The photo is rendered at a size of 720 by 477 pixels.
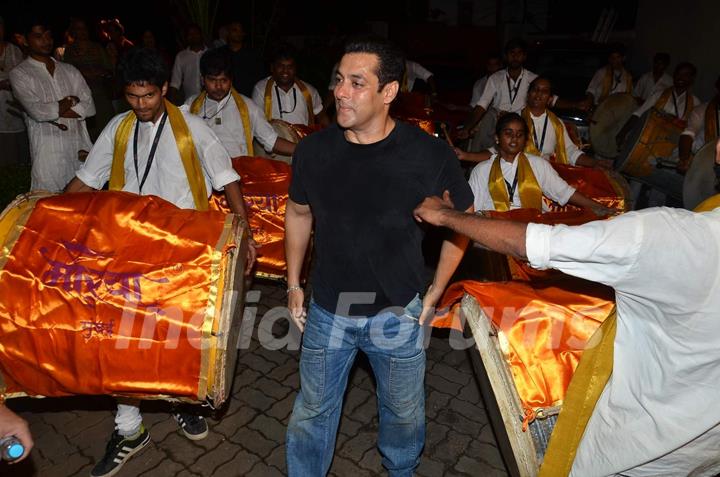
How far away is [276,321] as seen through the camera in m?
5.05

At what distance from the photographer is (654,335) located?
6.82 ft

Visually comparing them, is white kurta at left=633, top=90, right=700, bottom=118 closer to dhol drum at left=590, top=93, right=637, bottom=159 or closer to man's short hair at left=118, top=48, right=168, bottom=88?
dhol drum at left=590, top=93, right=637, bottom=159

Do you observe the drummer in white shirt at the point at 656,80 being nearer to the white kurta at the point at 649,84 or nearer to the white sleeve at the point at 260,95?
the white kurta at the point at 649,84

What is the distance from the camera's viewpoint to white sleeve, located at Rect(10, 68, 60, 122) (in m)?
5.46

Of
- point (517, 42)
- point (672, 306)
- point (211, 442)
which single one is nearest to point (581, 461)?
point (672, 306)

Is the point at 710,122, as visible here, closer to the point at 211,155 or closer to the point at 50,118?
the point at 211,155

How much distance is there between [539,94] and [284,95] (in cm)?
278

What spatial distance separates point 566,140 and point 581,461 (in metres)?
4.21

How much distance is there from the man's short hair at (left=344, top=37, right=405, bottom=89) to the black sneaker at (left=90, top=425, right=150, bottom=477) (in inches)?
98.4

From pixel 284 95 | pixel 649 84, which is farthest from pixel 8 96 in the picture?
pixel 649 84

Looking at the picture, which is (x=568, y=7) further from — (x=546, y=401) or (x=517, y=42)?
(x=546, y=401)

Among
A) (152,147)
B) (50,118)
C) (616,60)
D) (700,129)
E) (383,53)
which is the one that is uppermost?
(616,60)

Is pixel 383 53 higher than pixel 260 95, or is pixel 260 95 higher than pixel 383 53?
pixel 383 53

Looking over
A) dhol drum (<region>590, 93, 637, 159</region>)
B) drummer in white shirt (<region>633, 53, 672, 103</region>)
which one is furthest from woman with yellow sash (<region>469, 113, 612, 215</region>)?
drummer in white shirt (<region>633, 53, 672, 103</region>)
